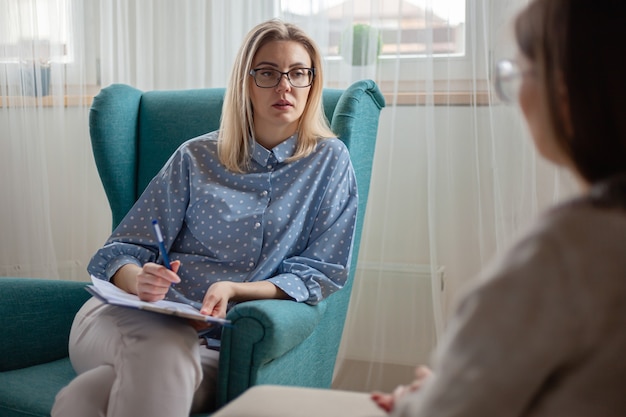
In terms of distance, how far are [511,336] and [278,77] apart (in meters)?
1.40

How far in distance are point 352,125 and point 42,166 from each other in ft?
4.92

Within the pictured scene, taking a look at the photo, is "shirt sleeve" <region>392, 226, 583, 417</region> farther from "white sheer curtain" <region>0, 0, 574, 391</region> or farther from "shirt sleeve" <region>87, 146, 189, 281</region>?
"white sheer curtain" <region>0, 0, 574, 391</region>

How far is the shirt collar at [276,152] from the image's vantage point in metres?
1.95

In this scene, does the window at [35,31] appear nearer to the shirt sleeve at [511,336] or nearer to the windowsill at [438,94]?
the windowsill at [438,94]

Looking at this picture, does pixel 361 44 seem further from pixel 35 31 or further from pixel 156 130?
pixel 35 31

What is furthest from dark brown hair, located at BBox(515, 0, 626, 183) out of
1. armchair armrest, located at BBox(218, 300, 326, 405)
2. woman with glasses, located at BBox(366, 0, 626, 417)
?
armchair armrest, located at BBox(218, 300, 326, 405)

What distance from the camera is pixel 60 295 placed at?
1981mm

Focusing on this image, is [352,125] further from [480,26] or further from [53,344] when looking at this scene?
[53,344]

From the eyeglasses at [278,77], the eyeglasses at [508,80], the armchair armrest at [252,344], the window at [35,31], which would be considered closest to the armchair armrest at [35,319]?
the armchair armrest at [252,344]

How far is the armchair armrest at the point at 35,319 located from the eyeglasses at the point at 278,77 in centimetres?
67

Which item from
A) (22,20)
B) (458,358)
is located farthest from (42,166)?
(458,358)

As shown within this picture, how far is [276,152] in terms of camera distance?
1.95 m

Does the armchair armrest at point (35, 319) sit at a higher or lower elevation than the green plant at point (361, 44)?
lower

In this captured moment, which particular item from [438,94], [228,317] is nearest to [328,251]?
[228,317]
